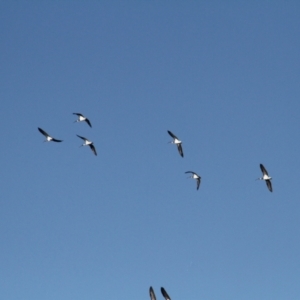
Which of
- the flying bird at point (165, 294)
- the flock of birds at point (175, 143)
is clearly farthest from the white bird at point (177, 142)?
the flying bird at point (165, 294)

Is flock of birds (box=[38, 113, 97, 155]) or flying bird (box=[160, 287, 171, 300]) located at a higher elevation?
flock of birds (box=[38, 113, 97, 155])

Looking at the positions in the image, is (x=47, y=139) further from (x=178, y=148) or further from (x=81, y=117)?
(x=178, y=148)

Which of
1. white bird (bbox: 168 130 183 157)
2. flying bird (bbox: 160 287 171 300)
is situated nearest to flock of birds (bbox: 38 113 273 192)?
white bird (bbox: 168 130 183 157)

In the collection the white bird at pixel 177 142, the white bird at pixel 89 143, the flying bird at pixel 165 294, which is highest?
the white bird at pixel 89 143

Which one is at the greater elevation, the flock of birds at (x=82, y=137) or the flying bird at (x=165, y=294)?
the flock of birds at (x=82, y=137)

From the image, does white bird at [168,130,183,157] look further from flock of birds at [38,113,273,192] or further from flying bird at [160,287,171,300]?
flying bird at [160,287,171,300]

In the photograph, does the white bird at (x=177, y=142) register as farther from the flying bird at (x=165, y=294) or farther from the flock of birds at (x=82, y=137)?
the flying bird at (x=165, y=294)

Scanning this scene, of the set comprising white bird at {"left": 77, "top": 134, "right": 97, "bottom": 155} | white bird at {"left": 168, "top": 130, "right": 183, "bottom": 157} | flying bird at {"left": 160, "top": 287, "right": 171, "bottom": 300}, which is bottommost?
flying bird at {"left": 160, "top": 287, "right": 171, "bottom": 300}

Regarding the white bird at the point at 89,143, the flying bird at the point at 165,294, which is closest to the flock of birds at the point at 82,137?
the white bird at the point at 89,143

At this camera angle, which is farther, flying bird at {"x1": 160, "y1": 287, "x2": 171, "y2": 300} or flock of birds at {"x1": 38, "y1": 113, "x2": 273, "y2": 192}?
flock of birds at {"x1": 38, "y1": 113, "x2": 273, "y2": 192}

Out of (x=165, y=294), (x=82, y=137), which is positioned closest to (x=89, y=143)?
(x=82, y=137)

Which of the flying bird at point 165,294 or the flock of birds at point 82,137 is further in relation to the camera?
the flock of birds at point 82,137

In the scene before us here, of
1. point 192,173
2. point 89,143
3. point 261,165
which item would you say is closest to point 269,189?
point 261,165

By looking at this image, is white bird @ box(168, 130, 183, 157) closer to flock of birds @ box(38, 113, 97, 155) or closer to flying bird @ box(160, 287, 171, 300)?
flock of birds @ box(38, 113, 97, 155)
